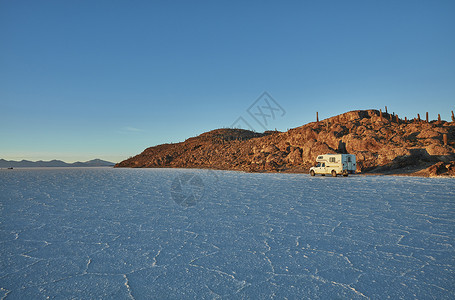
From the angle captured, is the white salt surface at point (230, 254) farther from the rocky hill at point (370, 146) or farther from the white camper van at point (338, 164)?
the rocky hill at point (370, 146)

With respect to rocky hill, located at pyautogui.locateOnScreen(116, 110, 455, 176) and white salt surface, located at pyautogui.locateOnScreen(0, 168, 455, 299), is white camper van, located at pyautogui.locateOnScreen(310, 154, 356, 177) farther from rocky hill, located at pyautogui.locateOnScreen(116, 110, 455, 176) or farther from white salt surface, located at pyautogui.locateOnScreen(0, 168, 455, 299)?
white salt surface, located at pyautogui.locateOnScreen(0, 168, 455, 299)

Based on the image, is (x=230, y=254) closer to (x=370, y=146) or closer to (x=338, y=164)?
(x=338, y=164)

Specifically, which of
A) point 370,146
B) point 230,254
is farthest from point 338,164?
point 230,254

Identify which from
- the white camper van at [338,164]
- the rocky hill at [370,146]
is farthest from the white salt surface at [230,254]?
the rocky hill at [370,146]

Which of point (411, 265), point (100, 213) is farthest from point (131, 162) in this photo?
point (411, 265)

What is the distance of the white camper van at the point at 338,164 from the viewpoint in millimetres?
27812

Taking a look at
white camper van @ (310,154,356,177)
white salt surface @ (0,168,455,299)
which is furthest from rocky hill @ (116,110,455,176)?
white salt surface @ (0,168,455,299)

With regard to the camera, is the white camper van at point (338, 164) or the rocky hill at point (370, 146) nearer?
the white camper van at point (338, 164)

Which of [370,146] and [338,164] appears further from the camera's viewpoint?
[370,146]

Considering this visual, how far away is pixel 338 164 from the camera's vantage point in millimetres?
28000

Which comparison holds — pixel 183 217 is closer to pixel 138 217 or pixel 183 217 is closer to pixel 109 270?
pixel 138 217

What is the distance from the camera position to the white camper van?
27812 millimetres

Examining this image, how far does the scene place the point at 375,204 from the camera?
440 inches

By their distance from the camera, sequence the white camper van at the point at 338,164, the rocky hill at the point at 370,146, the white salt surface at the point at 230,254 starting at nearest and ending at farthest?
the white salt surface at the point at 230,254, the white camper van at the point at 338,164, the rocky hill at the point at 370,146
